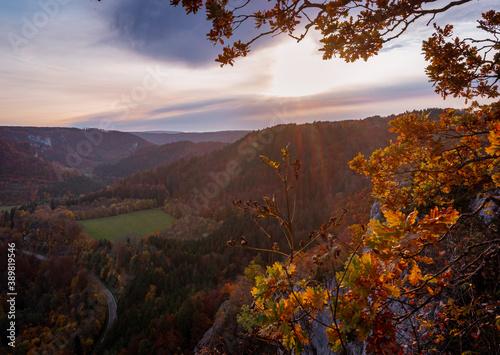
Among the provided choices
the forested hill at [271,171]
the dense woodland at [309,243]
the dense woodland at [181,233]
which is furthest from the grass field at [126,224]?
the forested hill at [271,171]

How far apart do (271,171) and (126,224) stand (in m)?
79.5

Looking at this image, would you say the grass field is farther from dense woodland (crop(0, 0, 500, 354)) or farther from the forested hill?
the forested hill

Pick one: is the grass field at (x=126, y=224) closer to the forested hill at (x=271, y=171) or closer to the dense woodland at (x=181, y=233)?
the dense woodland at (x=181, y=233)

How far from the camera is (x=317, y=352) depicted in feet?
34.8

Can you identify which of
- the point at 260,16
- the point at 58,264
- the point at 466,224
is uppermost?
the point at 260,16

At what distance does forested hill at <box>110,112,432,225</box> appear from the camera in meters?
124

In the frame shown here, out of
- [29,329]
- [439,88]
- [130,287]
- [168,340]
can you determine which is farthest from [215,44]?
[29,329]

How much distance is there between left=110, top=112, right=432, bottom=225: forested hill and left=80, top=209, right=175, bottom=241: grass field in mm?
12556

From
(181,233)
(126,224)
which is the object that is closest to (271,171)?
(181,233)

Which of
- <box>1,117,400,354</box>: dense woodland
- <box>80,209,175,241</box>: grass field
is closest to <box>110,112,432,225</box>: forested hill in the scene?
<box>1,117,400,354</box>: dense woodland

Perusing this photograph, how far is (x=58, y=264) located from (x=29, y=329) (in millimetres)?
24493

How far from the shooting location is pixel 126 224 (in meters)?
113

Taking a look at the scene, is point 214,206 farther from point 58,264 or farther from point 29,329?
point 29,329

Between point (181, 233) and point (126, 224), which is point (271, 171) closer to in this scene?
point (181, 233)
